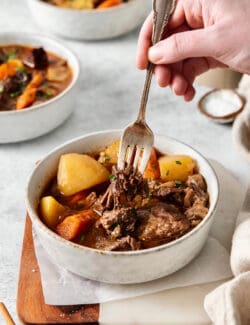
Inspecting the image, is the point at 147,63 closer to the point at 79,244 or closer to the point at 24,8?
the point at 79,244

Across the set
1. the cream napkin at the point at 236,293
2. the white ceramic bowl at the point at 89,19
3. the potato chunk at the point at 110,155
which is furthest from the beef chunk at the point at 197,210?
the white ceramic bowl at the point at 89,19

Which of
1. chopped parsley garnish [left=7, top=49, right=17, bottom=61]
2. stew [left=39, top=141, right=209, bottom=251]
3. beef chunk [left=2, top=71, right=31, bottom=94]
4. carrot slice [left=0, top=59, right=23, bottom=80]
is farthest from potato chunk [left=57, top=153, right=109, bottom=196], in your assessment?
chopped parsley garnish [left=7, top=49, right=17, bottom=61]

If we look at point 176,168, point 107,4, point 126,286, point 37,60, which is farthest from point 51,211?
point 107,4

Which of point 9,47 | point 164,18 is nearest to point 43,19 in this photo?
point 9,47

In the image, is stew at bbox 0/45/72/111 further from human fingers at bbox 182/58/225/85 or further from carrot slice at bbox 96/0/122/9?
human fingers at bbox 182/58/225/85

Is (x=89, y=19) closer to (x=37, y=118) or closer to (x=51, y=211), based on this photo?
(x=37, y=118)

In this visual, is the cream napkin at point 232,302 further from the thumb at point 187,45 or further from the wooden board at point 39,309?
the thumb at point 187,45
